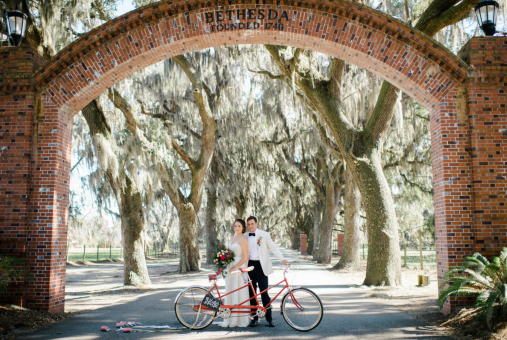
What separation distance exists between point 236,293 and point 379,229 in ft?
17.6

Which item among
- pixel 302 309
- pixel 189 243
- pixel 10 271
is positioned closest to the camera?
pixel 302 309

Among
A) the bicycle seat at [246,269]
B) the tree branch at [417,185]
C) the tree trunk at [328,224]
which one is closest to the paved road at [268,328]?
the bicycle seat at [246,269]

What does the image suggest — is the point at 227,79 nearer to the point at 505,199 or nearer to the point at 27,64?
the point at 27,64

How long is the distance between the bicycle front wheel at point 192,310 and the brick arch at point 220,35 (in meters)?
4.44

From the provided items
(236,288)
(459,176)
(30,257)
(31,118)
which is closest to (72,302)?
(30,257)

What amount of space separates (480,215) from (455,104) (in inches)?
79.2

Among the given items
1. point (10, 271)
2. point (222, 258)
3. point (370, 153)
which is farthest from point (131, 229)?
point (370, 153)

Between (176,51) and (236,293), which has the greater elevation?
(176,51)

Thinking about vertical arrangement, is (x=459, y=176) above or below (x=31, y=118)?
below

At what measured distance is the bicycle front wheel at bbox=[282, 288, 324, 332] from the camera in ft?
19.1

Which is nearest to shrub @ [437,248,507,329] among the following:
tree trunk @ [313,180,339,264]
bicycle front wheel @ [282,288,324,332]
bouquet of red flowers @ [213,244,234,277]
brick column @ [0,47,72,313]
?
bicycle front wheel @ [282,288,324,332]

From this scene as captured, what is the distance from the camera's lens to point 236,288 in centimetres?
624

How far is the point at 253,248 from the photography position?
6.40 metres

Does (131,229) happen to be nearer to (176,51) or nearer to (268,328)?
(176,51)
